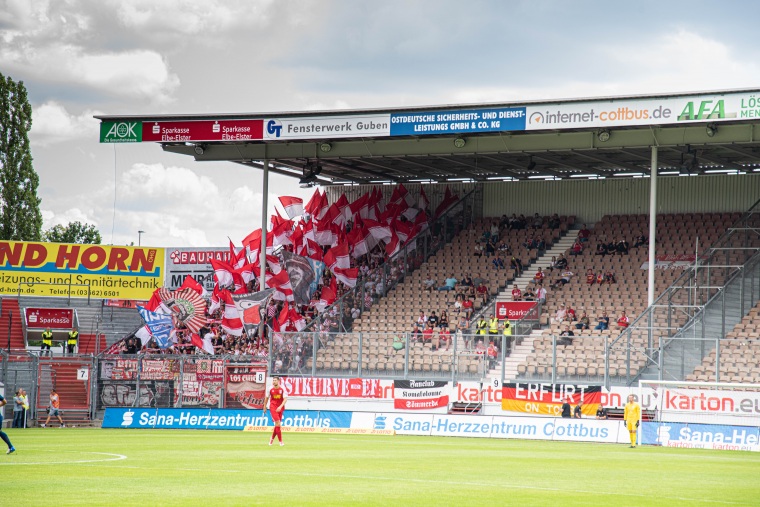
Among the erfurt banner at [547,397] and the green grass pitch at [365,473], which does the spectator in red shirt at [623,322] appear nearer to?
the erfurt banner at [547,397]

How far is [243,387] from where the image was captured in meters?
41.0

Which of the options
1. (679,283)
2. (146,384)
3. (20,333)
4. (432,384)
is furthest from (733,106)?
(20,333)

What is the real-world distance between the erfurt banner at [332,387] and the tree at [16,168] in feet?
117

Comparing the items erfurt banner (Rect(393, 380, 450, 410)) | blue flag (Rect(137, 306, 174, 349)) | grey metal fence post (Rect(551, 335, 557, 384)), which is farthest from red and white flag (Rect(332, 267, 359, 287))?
grey metal fence post (Rect(551, 335, 557, 384))

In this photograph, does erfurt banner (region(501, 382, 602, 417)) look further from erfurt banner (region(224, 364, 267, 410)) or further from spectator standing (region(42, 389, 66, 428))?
spectator standing (region(42, 389, 66, 428))

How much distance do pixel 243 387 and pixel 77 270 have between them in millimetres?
22960

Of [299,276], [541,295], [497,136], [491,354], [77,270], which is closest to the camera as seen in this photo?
[491,354]

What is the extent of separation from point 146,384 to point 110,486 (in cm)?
2520

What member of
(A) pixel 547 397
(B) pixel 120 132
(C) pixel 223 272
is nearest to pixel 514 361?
(A) pixel 547 397

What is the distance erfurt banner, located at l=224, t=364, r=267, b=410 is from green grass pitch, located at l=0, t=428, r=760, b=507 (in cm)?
1002

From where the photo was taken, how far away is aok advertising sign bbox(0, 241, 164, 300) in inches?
2333

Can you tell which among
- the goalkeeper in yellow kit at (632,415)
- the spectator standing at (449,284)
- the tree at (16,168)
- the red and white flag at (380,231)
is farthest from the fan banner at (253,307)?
the tree at (16,168)

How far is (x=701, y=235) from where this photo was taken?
43.3 m

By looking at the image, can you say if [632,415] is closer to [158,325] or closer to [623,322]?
[623,322]
